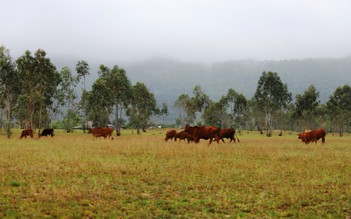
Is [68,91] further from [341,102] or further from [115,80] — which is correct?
[341,102]

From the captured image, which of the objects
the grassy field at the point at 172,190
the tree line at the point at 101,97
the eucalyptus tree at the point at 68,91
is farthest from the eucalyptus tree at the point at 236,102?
the grassy field at the point at 172,190

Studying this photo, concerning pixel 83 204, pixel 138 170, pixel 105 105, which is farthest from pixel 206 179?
pixel 105 105

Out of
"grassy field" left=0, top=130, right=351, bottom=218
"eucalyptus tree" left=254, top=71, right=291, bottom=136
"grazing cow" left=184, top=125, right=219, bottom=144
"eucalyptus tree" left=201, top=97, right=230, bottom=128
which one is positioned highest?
"eucalyptus tree" left=254, top=71, right=291, bottom=136

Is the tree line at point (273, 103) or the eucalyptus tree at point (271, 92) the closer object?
the tree line at point (273, 103)

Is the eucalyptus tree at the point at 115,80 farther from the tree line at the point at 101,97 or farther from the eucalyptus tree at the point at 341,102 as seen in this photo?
the eucalyptus tree at the point at 341,102

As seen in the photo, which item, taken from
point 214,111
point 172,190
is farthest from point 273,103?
point 172,190

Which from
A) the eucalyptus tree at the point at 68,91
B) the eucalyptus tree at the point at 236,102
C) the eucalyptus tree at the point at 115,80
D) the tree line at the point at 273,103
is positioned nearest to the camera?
the eucalyptus tree at the point at 115,80

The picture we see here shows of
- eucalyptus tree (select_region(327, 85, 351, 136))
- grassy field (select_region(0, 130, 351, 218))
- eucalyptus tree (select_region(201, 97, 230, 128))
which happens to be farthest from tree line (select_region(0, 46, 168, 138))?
eucalyptus tree (select_region(327, 85, 351, 136))

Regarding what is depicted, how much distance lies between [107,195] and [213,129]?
2515 cm

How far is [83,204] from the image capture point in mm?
10125

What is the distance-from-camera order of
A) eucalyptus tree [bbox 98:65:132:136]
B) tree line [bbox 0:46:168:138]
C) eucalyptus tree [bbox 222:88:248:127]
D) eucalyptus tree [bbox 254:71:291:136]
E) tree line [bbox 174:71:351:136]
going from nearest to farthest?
1. tree line [bbox 0:46:168:138]
2. eucalyptus tree [bbox 98:65:132:136]
3. tree line [bbox 174:71:351:136]
4. eucalyptus tree [bbox 254:71:291:136]
5. eucalyptus tree [bbox 222:88:248:127]

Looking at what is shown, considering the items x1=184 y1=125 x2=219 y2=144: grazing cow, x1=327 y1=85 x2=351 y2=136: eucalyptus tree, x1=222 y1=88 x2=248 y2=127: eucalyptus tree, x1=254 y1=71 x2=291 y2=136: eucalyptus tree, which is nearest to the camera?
x1=184 y1=125 x2=219 y2=144: grazing cow

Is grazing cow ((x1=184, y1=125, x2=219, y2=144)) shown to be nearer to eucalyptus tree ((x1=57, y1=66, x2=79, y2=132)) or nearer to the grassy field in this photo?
the grassy field

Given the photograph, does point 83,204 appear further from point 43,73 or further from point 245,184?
point 43,73
